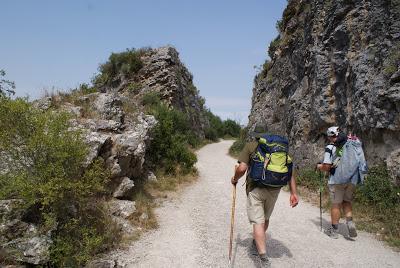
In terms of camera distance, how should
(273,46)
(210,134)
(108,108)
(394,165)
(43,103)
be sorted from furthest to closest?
1. (210,134)
2. (273,46)
3. (108,108)
4. (43,103)
5. (394,165)

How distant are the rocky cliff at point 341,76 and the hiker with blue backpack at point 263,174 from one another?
4339 millimetres

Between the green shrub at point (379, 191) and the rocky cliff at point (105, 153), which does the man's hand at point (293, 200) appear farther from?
the green shrub at point (379, 191)

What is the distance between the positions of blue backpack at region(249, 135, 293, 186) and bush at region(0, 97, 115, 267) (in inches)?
104

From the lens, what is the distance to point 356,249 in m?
6.08

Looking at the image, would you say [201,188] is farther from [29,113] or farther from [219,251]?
[29,113]

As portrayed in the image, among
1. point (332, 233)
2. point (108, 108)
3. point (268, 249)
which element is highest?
point (108, 108)

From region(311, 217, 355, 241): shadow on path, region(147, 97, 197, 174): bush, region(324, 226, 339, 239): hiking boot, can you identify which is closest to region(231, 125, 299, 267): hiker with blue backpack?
region(324, 226, 339, 239): hiking boot

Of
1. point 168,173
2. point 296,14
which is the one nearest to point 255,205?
point 168,173

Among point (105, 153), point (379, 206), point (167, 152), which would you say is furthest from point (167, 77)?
point (379, 206)

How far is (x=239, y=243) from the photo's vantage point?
250 inches

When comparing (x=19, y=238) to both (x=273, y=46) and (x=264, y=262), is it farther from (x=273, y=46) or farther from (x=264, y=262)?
(x=273, y=46)

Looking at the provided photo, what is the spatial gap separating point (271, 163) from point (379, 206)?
4.08 m

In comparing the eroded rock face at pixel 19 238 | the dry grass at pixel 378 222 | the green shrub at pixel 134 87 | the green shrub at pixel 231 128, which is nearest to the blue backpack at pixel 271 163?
the dry grass at pixel 378 222

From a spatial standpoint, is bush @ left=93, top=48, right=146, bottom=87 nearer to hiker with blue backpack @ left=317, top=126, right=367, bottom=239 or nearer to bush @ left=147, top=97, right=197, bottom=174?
bush @ left=147, top=97, right=197, bottom=174
